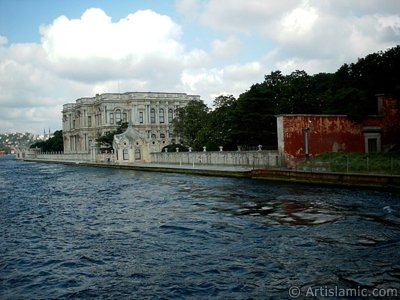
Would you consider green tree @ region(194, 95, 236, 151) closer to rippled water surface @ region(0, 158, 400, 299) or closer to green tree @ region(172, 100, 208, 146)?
green tree @ region(172, 100, 208, 146)

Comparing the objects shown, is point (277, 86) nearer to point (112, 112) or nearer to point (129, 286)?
point (129, 286)

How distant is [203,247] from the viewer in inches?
436

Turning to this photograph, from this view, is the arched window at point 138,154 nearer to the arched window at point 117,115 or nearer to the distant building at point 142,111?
the distant building at point 142,111

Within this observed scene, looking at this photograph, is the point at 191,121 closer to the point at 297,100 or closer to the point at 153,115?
the point at 297,100

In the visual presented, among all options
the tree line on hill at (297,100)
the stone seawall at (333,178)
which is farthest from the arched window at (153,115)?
the stone seawall at (333,178)

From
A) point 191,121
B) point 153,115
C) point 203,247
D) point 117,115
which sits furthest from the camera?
point 153,115

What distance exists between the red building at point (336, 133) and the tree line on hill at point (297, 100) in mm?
858

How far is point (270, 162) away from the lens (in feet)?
99.9

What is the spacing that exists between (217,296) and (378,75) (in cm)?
3428

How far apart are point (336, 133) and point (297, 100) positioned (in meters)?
11.0

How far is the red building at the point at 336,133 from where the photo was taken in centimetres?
2889

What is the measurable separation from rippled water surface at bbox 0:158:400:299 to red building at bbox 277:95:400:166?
9.25 meters

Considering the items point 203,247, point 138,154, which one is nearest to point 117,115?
point 138,154

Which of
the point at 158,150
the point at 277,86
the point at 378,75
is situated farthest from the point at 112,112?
the point at 378,75
